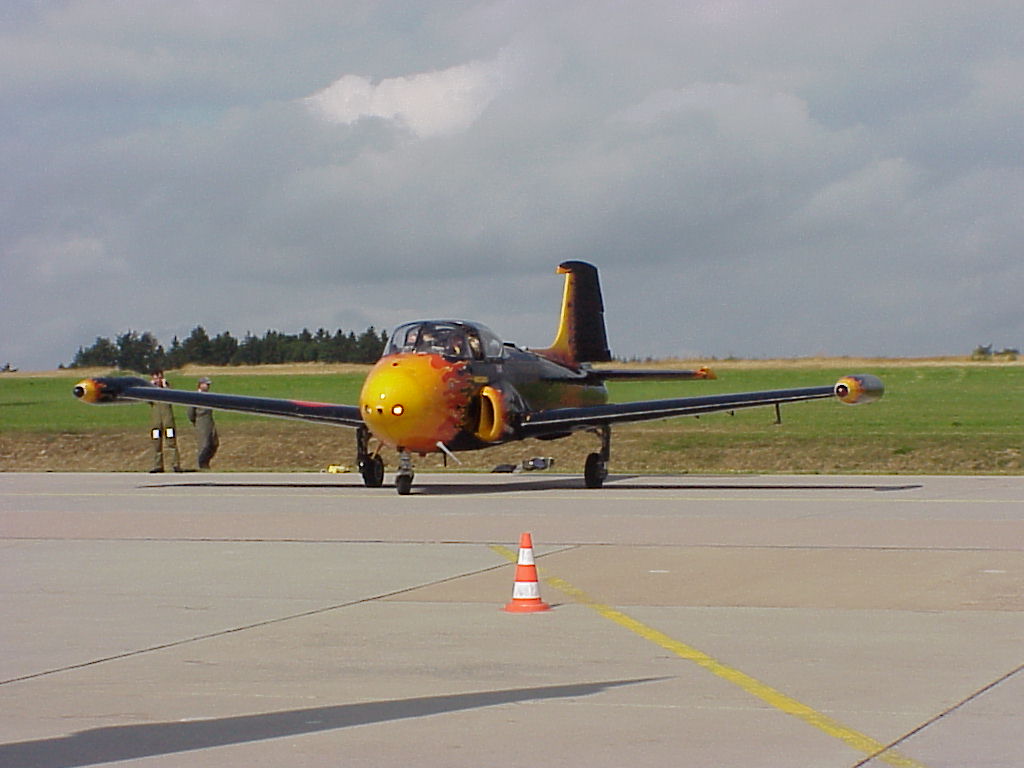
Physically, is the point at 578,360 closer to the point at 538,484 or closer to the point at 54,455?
the point at 538,484

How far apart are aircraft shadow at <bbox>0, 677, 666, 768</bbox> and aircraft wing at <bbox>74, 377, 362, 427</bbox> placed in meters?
19.5

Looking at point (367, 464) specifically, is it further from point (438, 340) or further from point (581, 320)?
Answer: point (581, 320)

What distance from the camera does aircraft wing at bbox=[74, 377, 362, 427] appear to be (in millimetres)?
28016

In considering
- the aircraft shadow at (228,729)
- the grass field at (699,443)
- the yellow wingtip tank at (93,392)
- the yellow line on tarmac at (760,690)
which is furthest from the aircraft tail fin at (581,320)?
the aircraft shadow at (228,729)

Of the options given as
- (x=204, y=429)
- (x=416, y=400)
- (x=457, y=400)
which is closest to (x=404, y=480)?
(x=416, y=400)

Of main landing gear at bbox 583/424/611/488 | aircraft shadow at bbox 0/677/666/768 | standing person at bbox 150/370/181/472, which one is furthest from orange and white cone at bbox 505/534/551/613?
standing person at bbox 150/370/181/472

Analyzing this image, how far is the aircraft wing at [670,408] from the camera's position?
26.9m

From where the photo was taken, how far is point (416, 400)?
82.7 ft

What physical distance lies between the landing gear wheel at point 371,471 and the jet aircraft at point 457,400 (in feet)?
0.06

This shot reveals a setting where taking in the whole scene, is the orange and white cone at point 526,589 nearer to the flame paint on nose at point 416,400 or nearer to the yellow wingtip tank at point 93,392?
the flame paint on nose at point 416,400

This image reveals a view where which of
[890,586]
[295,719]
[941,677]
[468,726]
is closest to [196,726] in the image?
[295,719]

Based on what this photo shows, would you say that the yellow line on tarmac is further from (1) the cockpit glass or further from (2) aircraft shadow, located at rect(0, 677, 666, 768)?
(1) the cockpit glass

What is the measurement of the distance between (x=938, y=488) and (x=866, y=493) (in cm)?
190

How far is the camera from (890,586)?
1289 centimetres
